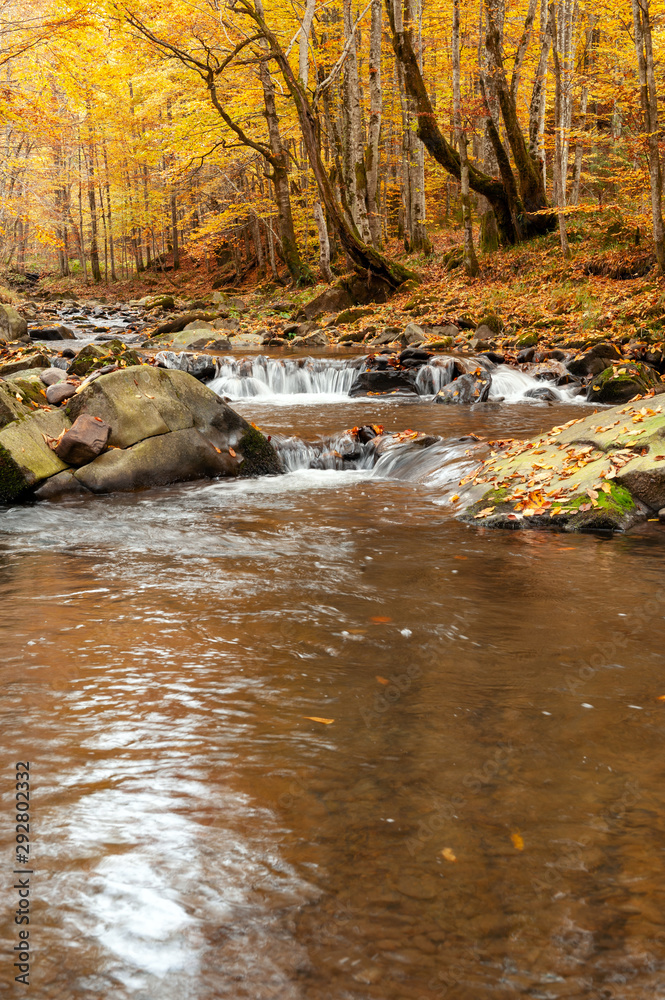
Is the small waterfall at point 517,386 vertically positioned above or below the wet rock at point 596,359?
below

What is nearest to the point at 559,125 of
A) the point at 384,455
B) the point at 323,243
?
the point at 323,243

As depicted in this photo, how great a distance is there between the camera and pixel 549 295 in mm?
18359

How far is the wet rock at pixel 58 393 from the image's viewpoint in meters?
8.71

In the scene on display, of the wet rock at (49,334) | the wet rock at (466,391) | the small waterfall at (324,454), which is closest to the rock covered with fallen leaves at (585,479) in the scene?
the small waterfall at (324,454)

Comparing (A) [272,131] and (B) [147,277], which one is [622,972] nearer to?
(A) [272,131]

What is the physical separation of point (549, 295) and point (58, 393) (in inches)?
539

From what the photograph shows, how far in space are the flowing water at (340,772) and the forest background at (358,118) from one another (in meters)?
12.7

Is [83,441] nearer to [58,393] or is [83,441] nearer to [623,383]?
→ [58,393]

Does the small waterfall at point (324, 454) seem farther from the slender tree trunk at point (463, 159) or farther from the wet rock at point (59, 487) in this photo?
the slender tree trunk at point (463, 159)

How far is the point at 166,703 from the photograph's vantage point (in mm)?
3195

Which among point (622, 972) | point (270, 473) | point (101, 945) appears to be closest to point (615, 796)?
point (622, 972)

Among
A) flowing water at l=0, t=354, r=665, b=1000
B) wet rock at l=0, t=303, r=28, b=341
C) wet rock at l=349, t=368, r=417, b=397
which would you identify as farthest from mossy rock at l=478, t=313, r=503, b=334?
flowing water at l=0, t=354, r=665, b=1000

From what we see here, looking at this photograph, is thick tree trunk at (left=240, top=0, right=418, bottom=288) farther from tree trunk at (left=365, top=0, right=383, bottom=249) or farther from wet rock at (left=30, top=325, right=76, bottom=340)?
wet rock at (left=30, top=325, right=76, bottom=340)

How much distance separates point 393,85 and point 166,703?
3234 cm
